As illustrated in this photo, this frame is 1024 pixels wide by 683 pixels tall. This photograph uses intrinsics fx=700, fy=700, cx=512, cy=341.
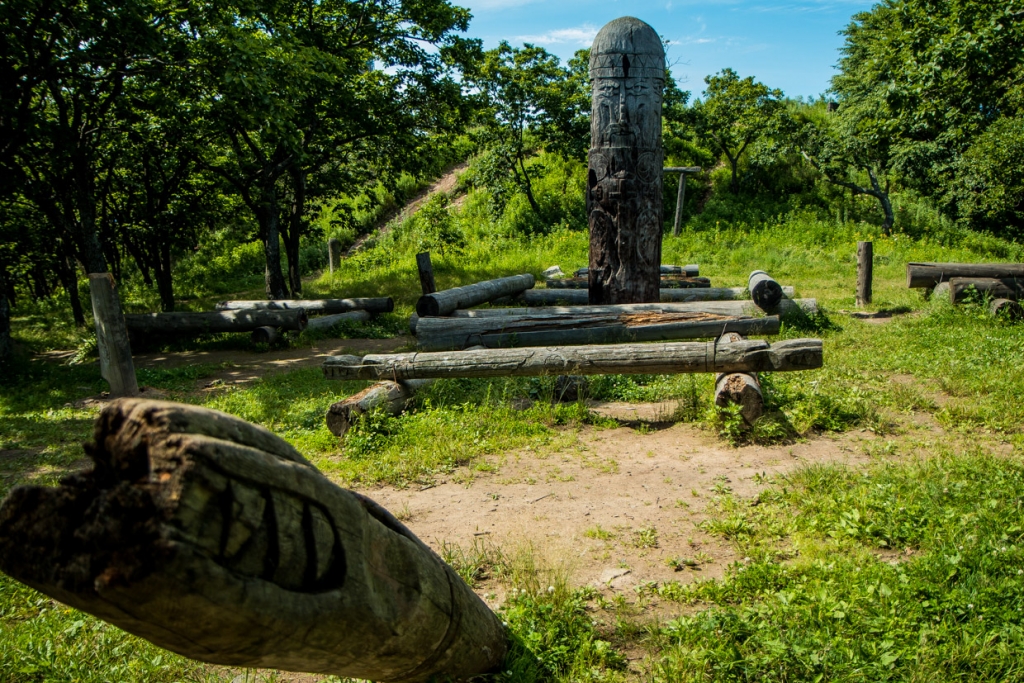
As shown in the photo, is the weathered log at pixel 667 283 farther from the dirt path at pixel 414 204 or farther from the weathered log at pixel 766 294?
the dirt path at pixel 414 204

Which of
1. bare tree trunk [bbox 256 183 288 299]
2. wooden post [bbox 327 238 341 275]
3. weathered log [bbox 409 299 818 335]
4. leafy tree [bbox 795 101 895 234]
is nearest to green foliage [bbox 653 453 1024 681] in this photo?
weathered log [bbox 409 299 818 335]

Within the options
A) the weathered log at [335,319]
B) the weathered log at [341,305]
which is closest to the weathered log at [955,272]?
the weathered log at [341,305]

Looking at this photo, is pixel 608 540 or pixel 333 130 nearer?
pixel 608 540

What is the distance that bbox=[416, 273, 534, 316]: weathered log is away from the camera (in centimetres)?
1069

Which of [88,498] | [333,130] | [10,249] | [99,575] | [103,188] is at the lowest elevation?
[99,575]

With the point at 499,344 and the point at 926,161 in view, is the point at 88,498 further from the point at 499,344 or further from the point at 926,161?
the point at 926,161

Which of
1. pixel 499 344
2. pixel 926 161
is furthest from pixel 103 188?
pixel 926 161

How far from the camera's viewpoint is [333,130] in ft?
53.8

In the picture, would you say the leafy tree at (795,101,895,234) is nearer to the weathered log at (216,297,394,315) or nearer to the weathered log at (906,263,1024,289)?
the weathered log at (906,263,1024,289)

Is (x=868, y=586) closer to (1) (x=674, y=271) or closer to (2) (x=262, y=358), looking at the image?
(2) (x=262, y=358)

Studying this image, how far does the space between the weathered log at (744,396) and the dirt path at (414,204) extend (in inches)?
858

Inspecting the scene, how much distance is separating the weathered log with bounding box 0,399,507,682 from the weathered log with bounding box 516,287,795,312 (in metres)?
10.9

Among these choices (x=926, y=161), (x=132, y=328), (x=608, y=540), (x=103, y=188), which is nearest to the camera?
(x=608, y=540)

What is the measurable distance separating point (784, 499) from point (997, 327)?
278 inches
